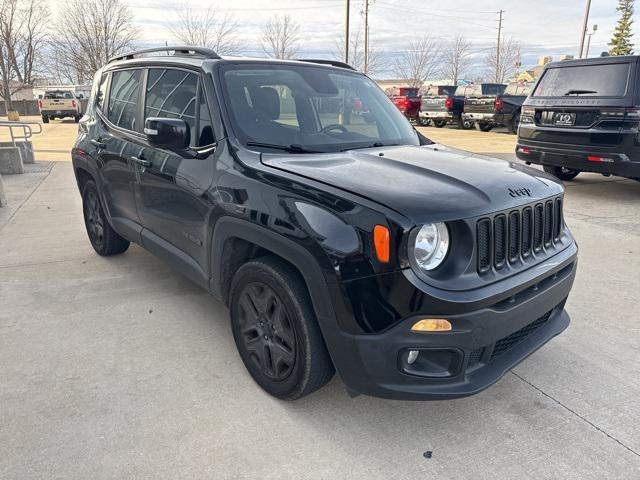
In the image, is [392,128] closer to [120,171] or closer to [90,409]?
[120,171]

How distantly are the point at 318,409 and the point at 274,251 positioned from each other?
898mm

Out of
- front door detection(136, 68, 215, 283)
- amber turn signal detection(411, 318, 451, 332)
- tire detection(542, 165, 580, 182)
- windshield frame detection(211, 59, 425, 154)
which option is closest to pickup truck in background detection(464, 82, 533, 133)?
tire detection(542, 165, 580, 182)

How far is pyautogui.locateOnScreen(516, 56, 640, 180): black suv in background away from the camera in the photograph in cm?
668

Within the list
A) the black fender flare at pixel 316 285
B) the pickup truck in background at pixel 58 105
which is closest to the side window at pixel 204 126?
the black fender flare at pixel 316 285

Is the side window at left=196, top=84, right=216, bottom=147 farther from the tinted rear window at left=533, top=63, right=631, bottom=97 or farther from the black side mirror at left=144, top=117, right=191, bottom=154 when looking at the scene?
the tinted rear window at left=533, top=63, right=631, bottom=97

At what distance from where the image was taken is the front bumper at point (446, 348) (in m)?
2.08

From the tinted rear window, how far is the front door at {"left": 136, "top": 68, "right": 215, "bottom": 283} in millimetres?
6086

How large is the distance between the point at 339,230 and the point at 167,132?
54.3 inches

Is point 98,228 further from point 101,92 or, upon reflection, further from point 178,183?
point 178,183

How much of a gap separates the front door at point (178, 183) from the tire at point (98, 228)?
109cm

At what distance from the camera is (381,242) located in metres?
2.05

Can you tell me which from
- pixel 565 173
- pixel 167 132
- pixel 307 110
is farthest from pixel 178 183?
pixel 565 173

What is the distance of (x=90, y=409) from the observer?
2.62 meters

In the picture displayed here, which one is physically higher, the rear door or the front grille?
the rear door
